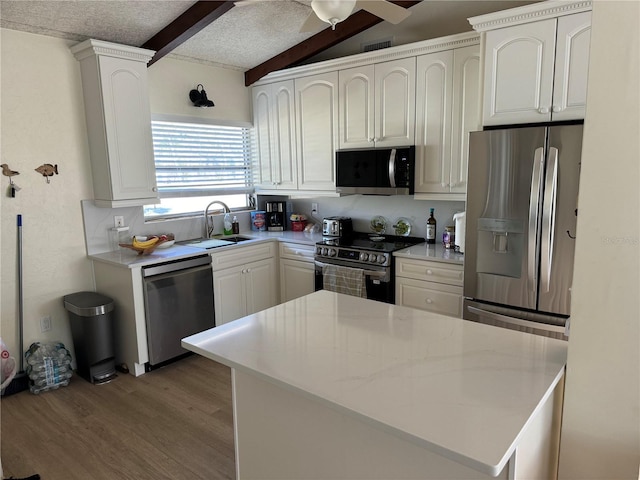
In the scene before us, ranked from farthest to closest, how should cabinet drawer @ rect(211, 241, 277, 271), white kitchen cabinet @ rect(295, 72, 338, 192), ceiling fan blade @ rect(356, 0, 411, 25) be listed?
white kitchen cabinet @ rect(295, 72, 338, 192) → cabinet drawer @ rect(211, 241, 277, 271) → ceiling fan blade @ rect(356, 0, 411, 25)

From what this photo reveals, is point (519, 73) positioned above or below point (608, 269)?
above

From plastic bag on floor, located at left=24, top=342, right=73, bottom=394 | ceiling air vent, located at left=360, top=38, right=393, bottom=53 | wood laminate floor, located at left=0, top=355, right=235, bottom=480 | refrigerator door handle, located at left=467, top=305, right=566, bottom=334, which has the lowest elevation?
wood laminate floor, located at left=0, top=355, right=235, bottom=480

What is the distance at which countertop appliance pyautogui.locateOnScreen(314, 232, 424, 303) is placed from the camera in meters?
3.41

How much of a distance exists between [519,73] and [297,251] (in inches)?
90.1

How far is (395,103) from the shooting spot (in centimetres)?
349

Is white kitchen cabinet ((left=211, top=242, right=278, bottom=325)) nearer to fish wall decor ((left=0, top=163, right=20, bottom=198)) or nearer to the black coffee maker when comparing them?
the black coffee maker

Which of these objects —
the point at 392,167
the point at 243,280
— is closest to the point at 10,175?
the point at 243,280

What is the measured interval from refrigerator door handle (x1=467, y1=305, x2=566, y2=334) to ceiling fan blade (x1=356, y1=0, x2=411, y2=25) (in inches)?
72.0

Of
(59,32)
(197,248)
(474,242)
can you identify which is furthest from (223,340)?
(59,32)

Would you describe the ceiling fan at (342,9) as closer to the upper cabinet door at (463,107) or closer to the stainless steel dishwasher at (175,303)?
the upper cabinet door at (463,107)

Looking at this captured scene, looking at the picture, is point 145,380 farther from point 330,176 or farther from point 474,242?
point 474,242

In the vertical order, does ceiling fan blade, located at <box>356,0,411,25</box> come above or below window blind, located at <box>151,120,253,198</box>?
above

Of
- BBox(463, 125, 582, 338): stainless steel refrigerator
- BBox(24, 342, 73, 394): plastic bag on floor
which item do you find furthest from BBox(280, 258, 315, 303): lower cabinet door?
BBox(24, 342, 73, 394): plastic bag on floor

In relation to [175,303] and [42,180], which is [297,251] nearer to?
[175,303]
